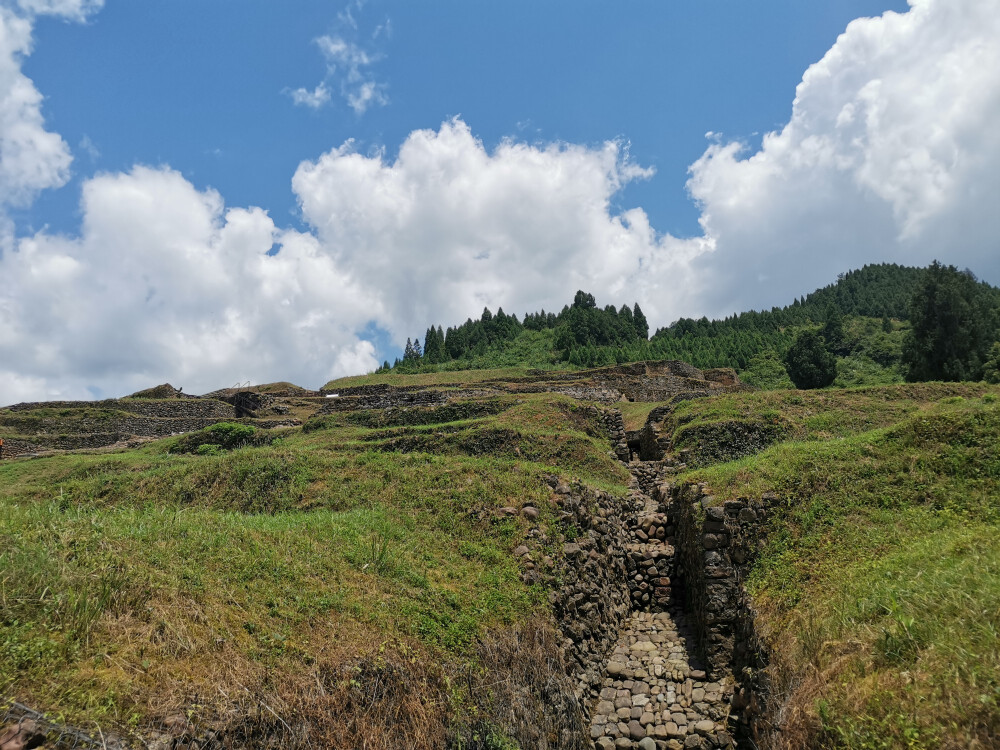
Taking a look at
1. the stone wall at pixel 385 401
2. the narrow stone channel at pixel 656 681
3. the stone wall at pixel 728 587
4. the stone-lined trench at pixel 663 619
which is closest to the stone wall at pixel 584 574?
the stone-lined trench at pixel 663 619

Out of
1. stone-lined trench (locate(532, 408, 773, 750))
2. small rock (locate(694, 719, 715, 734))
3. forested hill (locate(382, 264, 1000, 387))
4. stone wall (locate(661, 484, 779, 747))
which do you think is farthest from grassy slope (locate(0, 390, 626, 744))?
forested hill (locate(382, 264, 1000, 387))

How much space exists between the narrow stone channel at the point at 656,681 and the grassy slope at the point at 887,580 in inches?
67.0

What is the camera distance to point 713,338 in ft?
268

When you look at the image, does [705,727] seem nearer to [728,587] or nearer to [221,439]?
[728,587]

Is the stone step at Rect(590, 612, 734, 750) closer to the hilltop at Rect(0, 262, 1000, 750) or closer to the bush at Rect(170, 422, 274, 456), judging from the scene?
the hilltop at Rect(0, 262, 1000, 750)

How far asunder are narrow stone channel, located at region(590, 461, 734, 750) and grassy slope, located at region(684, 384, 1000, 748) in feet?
5.58

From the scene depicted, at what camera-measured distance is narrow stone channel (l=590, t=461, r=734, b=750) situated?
8609 millimetres

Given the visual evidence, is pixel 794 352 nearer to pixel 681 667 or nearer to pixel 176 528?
pixel 681 667

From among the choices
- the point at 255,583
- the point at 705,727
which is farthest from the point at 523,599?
the point at 255,583

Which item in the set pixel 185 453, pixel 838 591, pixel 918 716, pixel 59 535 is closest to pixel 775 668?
pixel 838 591

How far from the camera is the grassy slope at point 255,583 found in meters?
4.73

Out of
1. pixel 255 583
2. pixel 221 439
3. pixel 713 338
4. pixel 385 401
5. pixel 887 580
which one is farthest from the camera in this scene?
pixel 713 338

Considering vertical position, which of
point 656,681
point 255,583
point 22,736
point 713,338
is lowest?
point 656,681

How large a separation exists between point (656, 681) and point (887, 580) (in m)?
4.38
